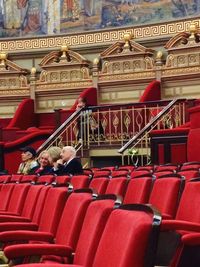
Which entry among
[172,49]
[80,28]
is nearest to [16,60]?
[80,28]

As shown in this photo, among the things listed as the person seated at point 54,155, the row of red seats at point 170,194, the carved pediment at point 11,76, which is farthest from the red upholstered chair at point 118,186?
the carved pediment at point 11,76

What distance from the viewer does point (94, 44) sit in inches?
580

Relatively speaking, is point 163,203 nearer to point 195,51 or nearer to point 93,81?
point 195,51

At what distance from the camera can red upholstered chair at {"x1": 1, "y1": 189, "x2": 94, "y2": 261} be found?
2764 millimetres

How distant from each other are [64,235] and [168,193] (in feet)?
1.83

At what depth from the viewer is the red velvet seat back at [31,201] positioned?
419 centimetres

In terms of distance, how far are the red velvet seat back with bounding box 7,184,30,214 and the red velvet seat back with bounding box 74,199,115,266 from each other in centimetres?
198

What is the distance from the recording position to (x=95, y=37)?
1479 centimetres

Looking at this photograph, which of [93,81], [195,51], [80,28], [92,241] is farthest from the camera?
[80,28]

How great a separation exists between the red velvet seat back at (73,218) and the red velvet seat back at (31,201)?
3.53 feet

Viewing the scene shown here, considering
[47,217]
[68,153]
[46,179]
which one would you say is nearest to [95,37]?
[68,153]

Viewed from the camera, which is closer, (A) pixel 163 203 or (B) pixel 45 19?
(A) pixel 163 203

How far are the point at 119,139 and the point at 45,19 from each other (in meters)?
5.38

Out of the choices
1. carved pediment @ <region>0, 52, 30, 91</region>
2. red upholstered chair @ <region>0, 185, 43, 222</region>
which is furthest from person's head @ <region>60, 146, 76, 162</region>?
carved pediment @ <region>0, 52, 30, 91</region>
